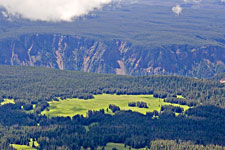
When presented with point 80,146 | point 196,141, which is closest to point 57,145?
point 80,146

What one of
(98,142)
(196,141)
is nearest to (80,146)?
(98,142)

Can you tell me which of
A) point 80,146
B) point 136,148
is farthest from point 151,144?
point 80,146

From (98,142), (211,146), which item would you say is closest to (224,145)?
(211,146)

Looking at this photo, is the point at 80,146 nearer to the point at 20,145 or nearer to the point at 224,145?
the point at 20,145

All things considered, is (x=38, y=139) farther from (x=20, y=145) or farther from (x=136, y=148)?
(x=136, y=148)

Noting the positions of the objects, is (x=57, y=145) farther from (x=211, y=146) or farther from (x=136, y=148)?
(x=211, y=146)
